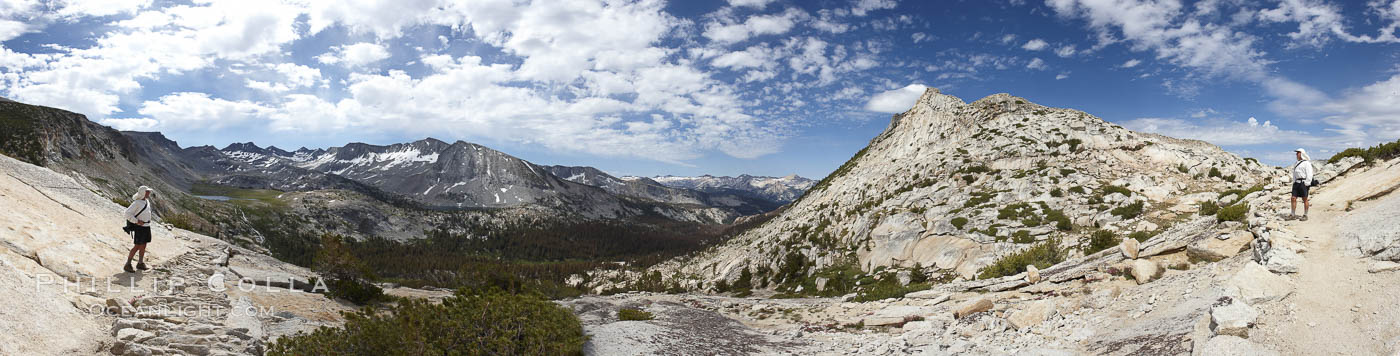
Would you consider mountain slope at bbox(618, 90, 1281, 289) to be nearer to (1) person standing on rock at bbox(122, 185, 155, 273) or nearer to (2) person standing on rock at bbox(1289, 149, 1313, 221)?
(2) person standing on rock at bbox(1289, 149, 1313, 221)

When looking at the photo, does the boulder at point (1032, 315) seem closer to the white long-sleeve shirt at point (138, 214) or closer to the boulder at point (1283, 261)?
the boulder at point (1283, 261)

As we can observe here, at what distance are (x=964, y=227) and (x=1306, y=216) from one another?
62.4ft

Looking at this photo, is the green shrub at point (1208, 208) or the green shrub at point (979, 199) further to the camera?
the green shrub at point (979, 199)

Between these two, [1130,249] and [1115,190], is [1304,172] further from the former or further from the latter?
[1115,190]

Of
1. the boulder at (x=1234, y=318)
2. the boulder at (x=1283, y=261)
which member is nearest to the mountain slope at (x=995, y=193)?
the boulder at (x=1283, y=261)

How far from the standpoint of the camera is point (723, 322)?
80.5 feet

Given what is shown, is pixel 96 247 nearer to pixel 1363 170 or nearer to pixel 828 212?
pixel 1363 170

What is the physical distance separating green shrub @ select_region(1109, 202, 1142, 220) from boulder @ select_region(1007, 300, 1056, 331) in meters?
20.0

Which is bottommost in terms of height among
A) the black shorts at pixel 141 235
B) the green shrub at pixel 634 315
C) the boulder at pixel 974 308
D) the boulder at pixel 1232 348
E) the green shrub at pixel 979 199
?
the green shrub at pixel 634 315

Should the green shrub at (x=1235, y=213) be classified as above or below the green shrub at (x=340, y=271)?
above

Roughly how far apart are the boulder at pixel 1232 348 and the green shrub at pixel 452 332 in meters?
13.8

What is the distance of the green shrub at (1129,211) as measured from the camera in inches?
1051

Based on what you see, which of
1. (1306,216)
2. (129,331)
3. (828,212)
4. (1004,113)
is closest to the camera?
(129,331)

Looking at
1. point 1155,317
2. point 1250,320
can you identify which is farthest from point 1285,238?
point 1250,320
